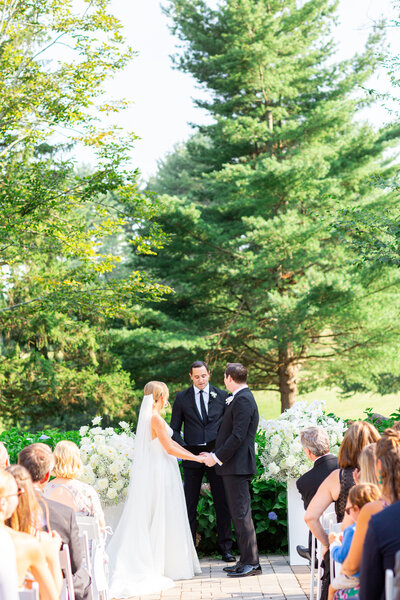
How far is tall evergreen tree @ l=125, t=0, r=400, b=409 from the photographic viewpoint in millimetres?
17672

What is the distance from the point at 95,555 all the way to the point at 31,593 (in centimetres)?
166

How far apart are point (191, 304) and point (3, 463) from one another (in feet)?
53.6

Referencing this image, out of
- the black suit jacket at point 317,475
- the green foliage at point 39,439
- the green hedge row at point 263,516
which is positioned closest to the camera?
the black suit jacket at point 317,475

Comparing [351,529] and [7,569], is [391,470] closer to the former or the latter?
[351,529]

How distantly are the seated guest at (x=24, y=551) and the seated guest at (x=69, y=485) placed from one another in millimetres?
1478

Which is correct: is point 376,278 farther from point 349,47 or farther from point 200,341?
point 349,47

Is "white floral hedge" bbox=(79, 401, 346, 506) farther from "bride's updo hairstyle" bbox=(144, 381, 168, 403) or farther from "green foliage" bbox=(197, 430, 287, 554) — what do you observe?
"bride's updo hairstyle" bbox=(144, 381, 168, 403)

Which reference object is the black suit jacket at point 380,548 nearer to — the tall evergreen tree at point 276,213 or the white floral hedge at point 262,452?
the white floral hedge at point 262,452

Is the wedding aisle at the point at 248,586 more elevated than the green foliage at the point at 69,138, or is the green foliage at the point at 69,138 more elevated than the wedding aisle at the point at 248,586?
the green foliage at the point at 69,138

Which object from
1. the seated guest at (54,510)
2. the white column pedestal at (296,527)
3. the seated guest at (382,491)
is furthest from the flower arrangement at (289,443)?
the seated guest at (382,491)

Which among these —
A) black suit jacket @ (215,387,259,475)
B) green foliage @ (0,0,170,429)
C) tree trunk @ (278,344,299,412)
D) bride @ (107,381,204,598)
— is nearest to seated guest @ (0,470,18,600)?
bride @ (107,381,204,598)

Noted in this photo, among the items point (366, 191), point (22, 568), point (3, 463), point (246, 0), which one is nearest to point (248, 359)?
point (366, 191)

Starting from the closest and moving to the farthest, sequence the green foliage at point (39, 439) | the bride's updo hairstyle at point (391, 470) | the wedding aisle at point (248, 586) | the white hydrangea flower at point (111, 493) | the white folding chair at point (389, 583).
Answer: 1. the white folding chair at point (389, 583)
2. the bride's updo hairstyle at point (391, 470)
3. the wedding aisle at point (248, 586)
4. the white hydrangea flower at point (111, 493)
5. the green foliage at point (39, 439)

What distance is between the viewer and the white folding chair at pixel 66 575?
3.73 meters
